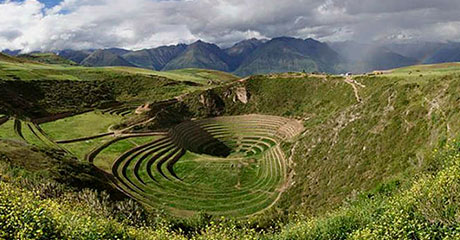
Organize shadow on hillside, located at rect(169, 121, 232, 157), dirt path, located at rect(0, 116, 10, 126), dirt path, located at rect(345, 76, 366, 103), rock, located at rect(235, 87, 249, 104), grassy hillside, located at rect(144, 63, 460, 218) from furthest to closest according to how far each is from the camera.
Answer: rock, located at rect(235, 87, 249, 104)
shadow on hillside, located at rect(169, 121, 232, 157)
dirt path, located at rect(345, 76, 366, 103)
dirt path, located at rect(0, 116, 10, 126)
grassy hillside, located at rect(144, 63, 460, 218)

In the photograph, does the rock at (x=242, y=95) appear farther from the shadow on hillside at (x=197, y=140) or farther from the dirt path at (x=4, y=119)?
the dirt path at (x=4, y=119)

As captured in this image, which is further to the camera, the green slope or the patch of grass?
the patch of grass

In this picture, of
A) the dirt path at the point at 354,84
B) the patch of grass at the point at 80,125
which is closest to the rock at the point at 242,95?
the dirt path at the point at 354,84

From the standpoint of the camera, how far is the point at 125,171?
4581 cm

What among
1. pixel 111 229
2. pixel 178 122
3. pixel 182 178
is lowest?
pixel 182 178

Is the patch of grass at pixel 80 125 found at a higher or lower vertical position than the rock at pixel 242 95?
lower

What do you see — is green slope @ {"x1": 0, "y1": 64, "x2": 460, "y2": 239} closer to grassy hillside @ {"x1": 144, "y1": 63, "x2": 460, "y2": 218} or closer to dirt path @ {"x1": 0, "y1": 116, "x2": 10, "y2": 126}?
grassy hillside @ {"x1": 144, "y1": 63, "x2": 460, "y2": 218}

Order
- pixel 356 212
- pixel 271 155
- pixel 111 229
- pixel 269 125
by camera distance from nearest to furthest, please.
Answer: pixel 111 229, pixel 356 212, pixel 271 155, pixel 269 125

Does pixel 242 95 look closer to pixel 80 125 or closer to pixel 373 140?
pixel 80 125

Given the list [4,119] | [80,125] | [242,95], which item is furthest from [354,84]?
[4,119]

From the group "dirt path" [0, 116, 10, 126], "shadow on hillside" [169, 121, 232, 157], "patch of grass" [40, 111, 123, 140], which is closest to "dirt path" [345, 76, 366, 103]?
"shadow on hillside" [169, 121, 232, 157]

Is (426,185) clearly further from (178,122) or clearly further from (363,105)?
(178,122)

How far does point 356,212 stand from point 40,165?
106ft

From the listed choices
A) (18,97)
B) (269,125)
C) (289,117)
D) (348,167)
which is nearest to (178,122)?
(269,125)
